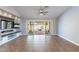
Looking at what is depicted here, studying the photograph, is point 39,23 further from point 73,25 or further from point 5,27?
point 73,25

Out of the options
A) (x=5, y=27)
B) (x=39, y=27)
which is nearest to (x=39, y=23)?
(x=39, y=27)

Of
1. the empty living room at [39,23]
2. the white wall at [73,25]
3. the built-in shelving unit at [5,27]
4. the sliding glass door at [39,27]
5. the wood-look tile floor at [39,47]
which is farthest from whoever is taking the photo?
the sliding glass door at [39,27]

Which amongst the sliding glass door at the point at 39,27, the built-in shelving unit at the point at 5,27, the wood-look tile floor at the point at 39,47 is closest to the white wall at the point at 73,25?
the wood-look tile floor at the point at 39,47

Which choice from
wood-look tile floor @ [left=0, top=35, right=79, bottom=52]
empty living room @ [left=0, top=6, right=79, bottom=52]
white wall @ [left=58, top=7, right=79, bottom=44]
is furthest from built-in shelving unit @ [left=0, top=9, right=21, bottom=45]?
white wall @ [left=58, top=7, right=79, bottom=44]

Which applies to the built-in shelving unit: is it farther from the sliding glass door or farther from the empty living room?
the sliding glass door

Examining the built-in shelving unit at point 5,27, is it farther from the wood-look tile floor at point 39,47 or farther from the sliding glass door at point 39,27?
the sliding glass door at point 39,27

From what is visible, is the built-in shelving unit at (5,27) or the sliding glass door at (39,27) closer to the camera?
the built-in shelving unit at (5,27)

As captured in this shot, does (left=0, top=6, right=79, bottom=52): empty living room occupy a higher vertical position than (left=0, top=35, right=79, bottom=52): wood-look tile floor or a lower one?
higher

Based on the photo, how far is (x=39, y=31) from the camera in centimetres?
1770

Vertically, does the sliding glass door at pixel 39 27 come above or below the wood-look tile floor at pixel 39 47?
above
